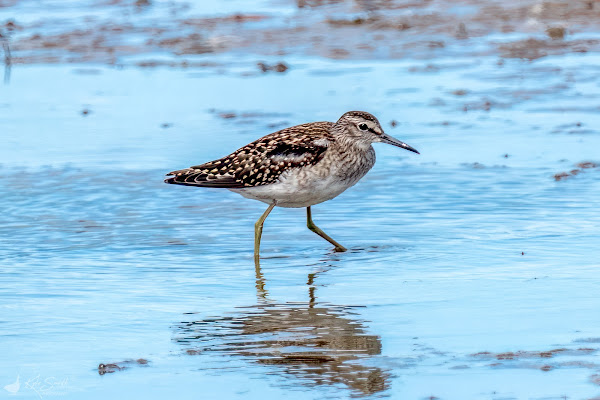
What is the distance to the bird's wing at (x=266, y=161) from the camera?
9.16 m

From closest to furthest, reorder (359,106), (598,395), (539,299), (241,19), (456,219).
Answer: (598,395), (539,299), (456,219), (359,106), (241,19)

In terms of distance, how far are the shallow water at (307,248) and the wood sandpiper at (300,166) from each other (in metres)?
0.41

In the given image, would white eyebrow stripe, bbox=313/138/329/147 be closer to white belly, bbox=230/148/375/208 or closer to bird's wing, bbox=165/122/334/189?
bird's wing, bbox=165/122/334/189

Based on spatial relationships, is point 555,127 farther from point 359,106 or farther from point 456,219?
point 456,219

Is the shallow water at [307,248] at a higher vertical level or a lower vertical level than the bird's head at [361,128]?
lower

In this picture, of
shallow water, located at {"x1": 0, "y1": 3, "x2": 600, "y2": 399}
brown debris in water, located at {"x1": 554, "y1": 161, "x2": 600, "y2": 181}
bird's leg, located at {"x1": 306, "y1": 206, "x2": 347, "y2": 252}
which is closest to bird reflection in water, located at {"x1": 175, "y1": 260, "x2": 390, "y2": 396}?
shallow water, located at {"x1": 0, "y1": 3, "x2": 600, "y2": 399}

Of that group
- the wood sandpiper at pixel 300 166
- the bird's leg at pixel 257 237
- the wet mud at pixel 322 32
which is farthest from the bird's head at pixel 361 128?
the wet mud at pixel 322 32

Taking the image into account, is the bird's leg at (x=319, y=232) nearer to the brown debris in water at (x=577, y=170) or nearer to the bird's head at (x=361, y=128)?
the bird's head at (x=361, y=128)

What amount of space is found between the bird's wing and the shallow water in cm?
46

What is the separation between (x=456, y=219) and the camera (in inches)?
384

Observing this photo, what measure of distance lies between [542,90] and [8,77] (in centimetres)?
702

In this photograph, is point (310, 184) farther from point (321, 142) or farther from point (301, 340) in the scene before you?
point (301, 340)

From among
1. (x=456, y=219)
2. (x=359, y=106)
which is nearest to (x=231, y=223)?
(x=456, y=219)

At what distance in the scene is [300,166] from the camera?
9.12m
